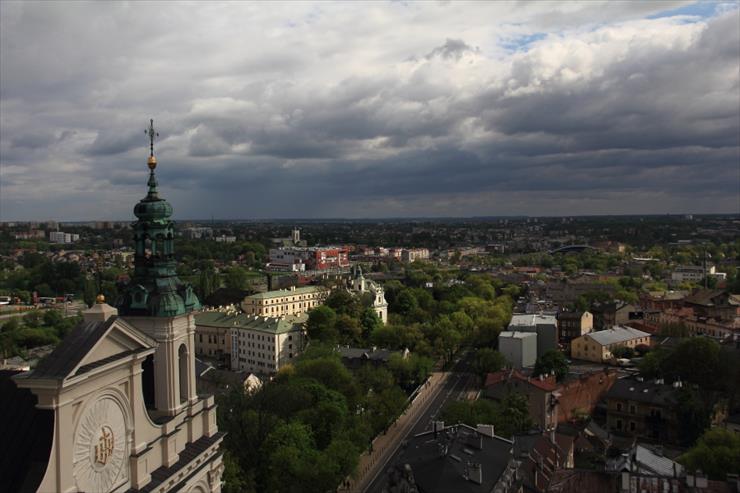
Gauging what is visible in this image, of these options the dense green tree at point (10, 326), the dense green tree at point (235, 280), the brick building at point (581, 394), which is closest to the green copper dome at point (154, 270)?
the brick building at point (581, 394)

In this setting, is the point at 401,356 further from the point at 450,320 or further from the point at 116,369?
the point at 116,369

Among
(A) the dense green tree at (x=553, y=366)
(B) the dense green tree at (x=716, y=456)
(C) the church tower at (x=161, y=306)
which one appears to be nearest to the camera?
(C) the church tower at (x=161, y=306)

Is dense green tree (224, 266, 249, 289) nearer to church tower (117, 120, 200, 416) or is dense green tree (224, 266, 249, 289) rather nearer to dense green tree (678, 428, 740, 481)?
dense green tree (678, 428, 740, 481)

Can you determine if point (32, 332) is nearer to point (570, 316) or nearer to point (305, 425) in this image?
point (305, 425)

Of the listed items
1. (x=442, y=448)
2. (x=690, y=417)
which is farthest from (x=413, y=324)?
(x=442, y=448)

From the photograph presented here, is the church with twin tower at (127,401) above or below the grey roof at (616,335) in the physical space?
above

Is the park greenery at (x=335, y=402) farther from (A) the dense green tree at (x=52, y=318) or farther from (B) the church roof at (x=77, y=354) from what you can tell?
(A) the dense green tree at (x=52, y=318)
